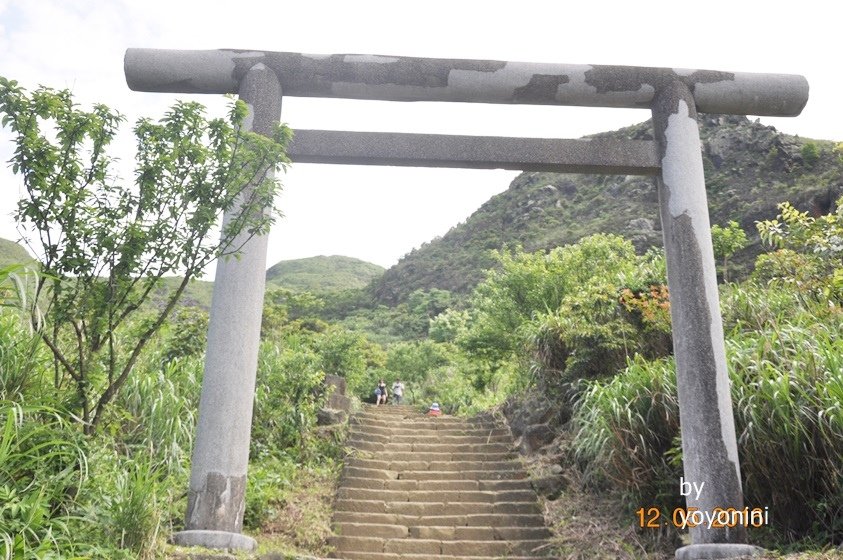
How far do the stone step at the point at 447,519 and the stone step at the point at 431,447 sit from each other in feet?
6.37

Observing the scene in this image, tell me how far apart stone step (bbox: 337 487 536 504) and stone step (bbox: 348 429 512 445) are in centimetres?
163

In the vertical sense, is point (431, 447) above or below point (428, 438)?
below

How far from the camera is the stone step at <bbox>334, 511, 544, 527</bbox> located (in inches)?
286

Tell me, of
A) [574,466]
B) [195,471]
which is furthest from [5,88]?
[574,466]

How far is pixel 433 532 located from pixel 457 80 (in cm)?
469

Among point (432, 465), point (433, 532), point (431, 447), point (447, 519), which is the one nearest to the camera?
point (433, 532)

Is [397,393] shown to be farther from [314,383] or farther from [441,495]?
[441,495]

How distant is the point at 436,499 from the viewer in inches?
316

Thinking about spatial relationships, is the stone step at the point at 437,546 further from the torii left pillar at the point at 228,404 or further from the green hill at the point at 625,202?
the green hill at the point at 625,202

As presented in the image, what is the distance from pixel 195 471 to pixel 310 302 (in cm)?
1158

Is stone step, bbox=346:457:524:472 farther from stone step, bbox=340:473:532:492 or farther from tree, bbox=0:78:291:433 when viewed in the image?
tree, bbox=0:78:291:433

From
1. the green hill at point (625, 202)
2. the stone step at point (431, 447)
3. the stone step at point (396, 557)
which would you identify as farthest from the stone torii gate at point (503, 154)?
the green hill at point (625, 202)

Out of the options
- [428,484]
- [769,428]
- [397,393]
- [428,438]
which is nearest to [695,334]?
[769,428]

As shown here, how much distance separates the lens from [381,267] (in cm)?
Result: 6900
